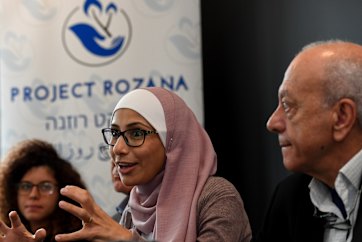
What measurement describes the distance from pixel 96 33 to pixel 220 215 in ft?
5.73

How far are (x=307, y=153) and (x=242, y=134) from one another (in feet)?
6.85

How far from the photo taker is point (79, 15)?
11.5 ft

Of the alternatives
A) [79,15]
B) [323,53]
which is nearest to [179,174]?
[323,53]

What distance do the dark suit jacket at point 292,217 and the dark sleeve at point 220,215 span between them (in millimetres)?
120

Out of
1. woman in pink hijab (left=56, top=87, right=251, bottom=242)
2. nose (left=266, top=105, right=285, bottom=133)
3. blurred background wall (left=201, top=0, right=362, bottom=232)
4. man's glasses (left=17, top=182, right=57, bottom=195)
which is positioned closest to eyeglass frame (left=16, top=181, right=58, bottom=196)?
man's glasses (left=17, top=182, right=57, bottom=195)

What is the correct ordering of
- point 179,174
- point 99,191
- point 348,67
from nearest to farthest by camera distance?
1. point 348,67
2. point 179,174
3. point 99,191

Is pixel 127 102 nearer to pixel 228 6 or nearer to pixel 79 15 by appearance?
pixel 79 15

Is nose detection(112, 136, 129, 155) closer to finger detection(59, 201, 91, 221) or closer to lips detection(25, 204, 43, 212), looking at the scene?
finger detection(59, 201, 91, 221)

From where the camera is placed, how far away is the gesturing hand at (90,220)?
188 cm

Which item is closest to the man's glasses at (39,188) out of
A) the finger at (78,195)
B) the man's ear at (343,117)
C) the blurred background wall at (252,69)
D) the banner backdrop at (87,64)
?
the banner backdrop at (87,64)

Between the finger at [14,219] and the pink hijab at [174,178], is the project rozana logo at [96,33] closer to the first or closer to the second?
the pink hijab at [174,178]

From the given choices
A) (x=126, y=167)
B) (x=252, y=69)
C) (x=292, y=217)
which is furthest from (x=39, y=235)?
(x=252, y=69)

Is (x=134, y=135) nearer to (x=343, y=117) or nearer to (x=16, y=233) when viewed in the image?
(x=16, y=233)

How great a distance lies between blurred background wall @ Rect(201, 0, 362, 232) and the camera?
308cm
